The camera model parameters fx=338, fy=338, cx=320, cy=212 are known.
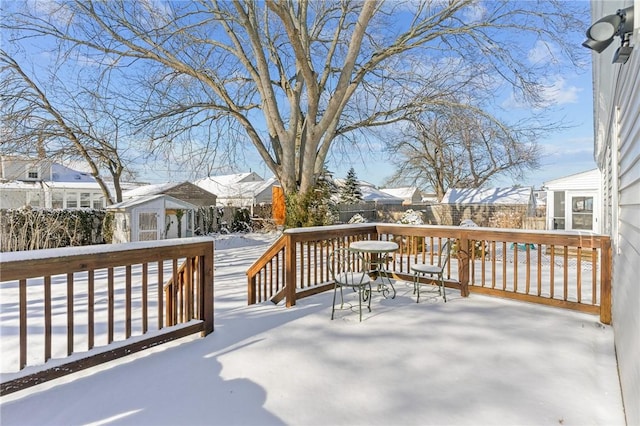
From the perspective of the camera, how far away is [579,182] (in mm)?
9859

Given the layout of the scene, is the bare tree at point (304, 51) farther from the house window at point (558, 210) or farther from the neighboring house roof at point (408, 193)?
the neighboring house roof at point (408, 193)

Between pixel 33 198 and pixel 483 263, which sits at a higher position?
pixel 33 198

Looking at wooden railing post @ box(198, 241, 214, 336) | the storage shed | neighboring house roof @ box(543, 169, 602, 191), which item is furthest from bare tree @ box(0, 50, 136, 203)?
neighboring house roof @ box(543, 169, 602, 191)

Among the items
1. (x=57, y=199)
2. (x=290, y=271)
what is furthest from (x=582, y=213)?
(x=57, y=199)

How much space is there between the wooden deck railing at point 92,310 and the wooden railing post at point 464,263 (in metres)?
3.15

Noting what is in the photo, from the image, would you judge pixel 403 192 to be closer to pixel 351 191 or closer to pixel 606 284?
pixel 351 191

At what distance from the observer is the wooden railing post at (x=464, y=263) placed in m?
4.41

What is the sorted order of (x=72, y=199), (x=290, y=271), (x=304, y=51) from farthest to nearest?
(x=72, y=199)
(x=304, y=51)
(x=290, y=271)

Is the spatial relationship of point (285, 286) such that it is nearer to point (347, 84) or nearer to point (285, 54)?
point (347, 84)

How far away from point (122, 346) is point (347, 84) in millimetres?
7001

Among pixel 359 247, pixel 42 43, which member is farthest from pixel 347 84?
pixel 42 43

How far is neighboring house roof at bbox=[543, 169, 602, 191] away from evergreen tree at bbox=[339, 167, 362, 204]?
10274 millimetres

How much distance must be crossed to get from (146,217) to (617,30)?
472 inches

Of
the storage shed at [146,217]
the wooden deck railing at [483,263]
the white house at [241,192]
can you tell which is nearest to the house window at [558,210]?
the wooden deck railing at [483,263]
